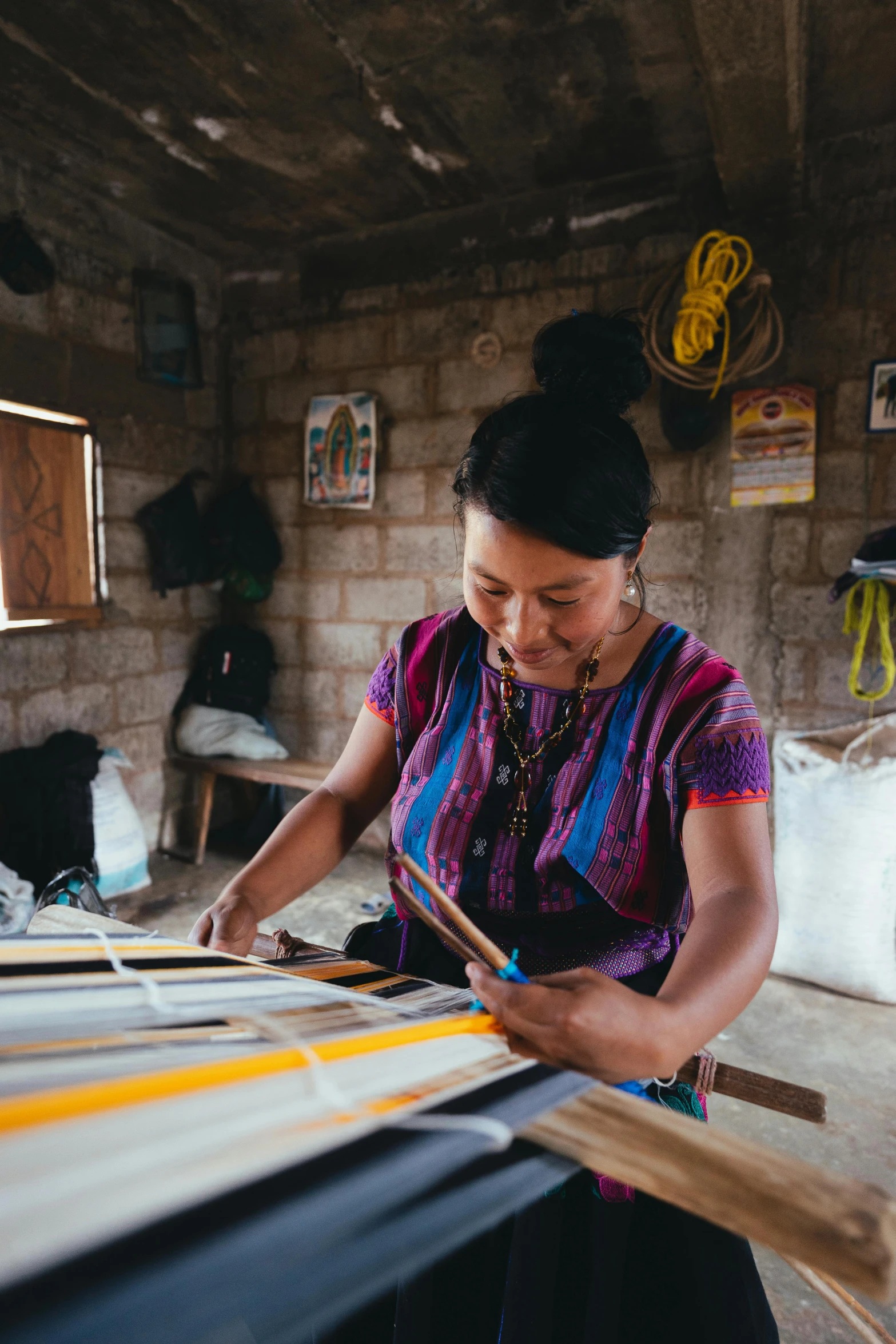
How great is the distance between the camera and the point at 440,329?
3.65m

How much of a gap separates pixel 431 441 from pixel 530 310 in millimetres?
735

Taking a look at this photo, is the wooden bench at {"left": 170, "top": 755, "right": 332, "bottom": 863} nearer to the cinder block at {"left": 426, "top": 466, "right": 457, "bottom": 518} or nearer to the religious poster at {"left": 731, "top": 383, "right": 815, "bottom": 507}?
the cinder block at {"left": 426, "top": 466, "right": 457, "bottom": 518}

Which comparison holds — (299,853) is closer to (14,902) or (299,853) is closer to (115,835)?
(14,902)

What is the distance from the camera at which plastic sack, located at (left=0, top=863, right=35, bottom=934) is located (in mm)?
2594

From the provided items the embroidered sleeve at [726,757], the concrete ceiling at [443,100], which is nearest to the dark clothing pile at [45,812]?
the concrete ceiling at [443,100]

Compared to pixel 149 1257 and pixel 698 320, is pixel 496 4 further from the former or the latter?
pixel 149 1257

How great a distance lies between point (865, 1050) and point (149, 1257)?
263 centimetres

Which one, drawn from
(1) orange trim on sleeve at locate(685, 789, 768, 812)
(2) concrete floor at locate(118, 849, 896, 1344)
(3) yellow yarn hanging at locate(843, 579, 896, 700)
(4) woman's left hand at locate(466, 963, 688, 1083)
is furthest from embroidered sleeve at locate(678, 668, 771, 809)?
(3) yellow yarn hanging at locate(843, 579, 896, 700)

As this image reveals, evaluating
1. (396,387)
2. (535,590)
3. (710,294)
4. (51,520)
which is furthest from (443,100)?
(535,590)

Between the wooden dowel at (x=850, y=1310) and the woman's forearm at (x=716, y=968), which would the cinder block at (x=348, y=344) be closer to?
the woman's forearm at (x=716, y=968)

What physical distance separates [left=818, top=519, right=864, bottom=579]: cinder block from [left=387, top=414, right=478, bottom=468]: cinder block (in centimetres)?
160

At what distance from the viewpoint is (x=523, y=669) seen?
1.30 m

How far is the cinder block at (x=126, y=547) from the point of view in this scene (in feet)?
11.9

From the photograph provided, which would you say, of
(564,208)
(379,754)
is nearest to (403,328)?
(564,208)
